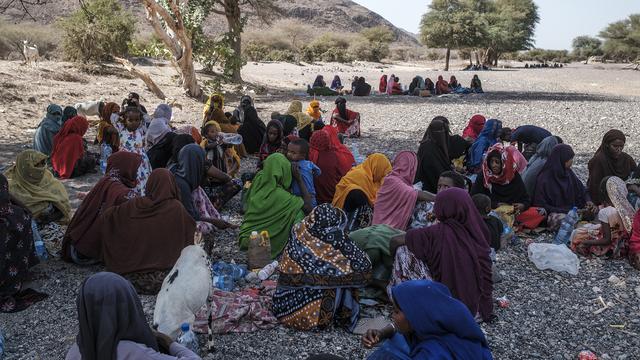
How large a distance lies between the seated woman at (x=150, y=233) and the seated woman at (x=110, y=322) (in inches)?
82.0

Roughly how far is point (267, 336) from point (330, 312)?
0.49m

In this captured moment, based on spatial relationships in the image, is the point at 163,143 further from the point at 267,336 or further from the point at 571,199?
the point at 571,199

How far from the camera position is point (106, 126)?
855cm

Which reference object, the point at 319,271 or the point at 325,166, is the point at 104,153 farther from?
the point at 319,271

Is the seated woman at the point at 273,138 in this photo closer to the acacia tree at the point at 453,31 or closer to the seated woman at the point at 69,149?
the seated woman at the point at 69,149

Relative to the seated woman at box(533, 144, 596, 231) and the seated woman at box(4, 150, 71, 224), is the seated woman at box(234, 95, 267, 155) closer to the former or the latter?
the seated woman at box(4, 150, 71, 224)

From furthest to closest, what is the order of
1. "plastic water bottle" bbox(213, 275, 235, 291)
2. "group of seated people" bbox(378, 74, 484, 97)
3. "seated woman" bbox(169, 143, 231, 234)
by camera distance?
"group of seated people" bbox(378, 74, 484, 97) < "seated woman" bbox(169, 143, 231, 234) < "plastic water bottle" bbox(213, 275, 235, 291)

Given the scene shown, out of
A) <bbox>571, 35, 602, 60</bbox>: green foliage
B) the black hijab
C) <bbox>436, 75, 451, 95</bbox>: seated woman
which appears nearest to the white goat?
<bbox>436, 75, 451, 95</bbox>: seated woman

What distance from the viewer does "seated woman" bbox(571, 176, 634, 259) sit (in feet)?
18.5

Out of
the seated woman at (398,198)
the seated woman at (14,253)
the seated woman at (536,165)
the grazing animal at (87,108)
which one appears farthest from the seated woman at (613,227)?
the grazing animal at (87,108)

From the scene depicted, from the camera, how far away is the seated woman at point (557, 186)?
6.72 m

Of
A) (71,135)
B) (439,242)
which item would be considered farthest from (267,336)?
(71,135)

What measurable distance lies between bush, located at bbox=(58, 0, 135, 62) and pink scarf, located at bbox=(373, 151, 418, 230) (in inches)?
586

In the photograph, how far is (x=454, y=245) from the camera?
401 centimetres
